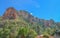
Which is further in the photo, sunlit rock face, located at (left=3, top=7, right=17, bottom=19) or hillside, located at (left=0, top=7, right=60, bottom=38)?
sunlit rock face, located at (left=3, top=7, right=17, bottom=19)

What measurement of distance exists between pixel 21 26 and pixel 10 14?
211 ft

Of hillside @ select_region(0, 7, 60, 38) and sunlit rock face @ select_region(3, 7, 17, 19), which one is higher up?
sunlit rock face @ select_region(3, 7, 17, 19)

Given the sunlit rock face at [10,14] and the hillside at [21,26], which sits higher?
the sunlit rock face at [10,14]

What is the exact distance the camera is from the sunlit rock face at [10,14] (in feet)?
534

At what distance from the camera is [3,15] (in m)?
168

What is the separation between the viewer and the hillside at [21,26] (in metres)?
57.7

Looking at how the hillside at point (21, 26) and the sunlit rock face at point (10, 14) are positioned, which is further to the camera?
the sunlit rock face at point (10, 14)

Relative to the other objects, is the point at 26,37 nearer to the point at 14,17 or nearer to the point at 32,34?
the point at 32,34

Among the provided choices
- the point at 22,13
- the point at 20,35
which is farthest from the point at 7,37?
the point at 22,13

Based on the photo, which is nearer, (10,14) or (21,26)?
(21,26)

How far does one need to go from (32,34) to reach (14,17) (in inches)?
4172

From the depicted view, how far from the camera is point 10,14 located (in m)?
166

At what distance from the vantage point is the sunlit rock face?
16289 cm

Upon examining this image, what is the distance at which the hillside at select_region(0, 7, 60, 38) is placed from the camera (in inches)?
2271
